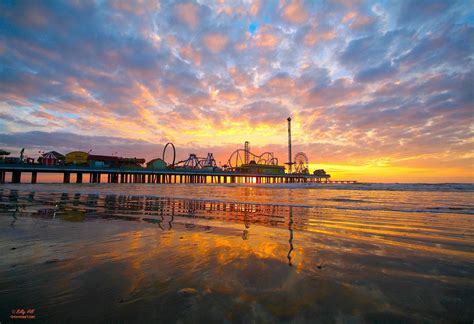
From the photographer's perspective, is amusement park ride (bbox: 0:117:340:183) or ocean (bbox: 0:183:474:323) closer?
ocean (bbox: 0:183:474:323)

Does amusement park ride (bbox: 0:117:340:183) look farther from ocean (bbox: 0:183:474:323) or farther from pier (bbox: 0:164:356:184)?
ocean (bbox: 0:183:474:323)

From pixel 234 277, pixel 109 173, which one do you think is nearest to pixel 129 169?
pixel 109 173

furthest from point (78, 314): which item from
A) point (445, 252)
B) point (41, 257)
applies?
point (445, 252)

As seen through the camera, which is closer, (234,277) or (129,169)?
(234,277)

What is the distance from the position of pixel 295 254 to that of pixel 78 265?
10.8 feet

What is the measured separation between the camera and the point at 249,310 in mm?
2078

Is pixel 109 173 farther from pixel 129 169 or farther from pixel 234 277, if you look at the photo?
pixel 234 277

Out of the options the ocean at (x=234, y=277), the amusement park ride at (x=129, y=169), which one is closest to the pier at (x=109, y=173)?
the amusement park ride at (x=129, y=169)

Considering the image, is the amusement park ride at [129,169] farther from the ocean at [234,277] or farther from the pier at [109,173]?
the ocean at [234,277]

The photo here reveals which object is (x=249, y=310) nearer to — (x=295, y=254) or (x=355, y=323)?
(x=355, y=323)

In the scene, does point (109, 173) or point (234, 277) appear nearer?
point (234, 277)

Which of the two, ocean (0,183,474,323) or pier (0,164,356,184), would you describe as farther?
pier (0,164,356,184)

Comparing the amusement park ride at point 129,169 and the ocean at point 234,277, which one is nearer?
the ocean at point 234,277

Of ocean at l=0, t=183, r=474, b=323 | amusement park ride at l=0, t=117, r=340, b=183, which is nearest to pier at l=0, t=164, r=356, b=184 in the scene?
amusement park ride at l=0, t=117, r=340, b=183
